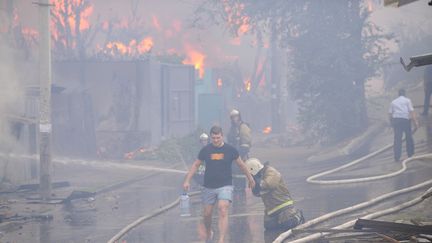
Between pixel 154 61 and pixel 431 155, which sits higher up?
pixel 154 61

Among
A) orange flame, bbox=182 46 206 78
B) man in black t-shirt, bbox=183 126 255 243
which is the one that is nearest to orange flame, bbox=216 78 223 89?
orange flame, bbox=182 46 206 78

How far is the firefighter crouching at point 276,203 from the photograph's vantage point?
1133 centimetres

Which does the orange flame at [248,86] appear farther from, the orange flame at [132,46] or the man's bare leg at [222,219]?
the man's bare leg at [222,219]

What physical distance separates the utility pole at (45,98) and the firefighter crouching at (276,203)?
6028 mm

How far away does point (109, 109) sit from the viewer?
2625 centimetres

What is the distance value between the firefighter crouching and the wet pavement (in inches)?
10.0

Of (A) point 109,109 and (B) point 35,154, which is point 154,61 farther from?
(B) point 35,154

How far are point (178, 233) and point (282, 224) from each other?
1773 mm

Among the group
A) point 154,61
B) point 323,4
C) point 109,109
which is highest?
point 323,4

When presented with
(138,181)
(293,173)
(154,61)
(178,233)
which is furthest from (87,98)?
(178,233)

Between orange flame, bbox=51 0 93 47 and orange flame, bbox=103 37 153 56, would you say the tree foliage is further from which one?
orange flame, bbox=51 0 93 47

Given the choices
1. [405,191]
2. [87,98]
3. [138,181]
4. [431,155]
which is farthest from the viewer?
[87,98]

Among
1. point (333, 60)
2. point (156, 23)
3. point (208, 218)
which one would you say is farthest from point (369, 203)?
point (156, 23)

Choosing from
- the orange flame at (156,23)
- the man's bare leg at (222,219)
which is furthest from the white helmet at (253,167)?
the orange flame at (156,23)
